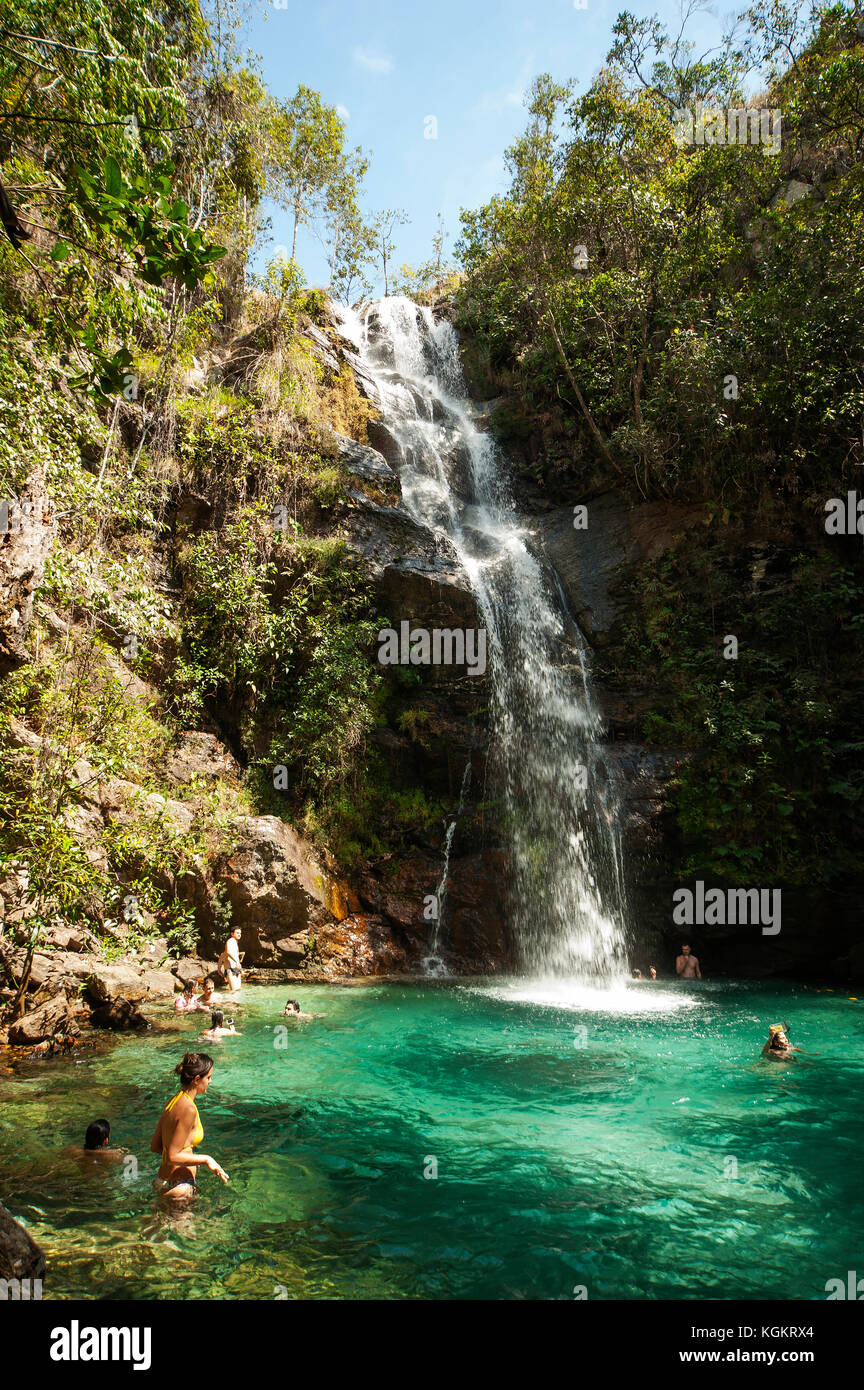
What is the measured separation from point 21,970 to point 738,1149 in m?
7.62

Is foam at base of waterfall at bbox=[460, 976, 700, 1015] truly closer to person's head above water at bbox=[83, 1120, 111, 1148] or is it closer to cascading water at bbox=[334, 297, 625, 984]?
cascading water at bbox=[334, 297, 625, 984]

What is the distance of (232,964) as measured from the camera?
10.9 metres

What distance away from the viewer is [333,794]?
1427 centimetres

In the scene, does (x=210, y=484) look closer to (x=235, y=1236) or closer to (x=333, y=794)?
(x=333, y=794)

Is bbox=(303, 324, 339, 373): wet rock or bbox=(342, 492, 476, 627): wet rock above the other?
bbox=(303, 324, 339, 373): wet rock

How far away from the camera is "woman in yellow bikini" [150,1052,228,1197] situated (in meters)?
4.78

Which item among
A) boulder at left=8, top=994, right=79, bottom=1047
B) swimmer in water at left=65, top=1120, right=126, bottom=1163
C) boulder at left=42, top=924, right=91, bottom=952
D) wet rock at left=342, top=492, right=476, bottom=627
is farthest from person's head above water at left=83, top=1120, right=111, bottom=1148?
wet rock at left=342, top=492, right=476, bottom=627

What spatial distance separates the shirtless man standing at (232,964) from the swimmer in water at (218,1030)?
2.08m

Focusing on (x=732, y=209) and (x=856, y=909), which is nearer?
(x=856, y=909)

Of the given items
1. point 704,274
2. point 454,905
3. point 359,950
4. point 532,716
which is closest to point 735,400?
point 704,274

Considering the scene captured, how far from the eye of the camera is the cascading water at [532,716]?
13367 mm

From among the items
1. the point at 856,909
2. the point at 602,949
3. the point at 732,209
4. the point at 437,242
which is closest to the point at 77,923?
the point at 602,949

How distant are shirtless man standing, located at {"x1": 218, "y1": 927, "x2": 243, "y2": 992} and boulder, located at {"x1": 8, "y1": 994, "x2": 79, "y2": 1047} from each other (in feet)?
9.36

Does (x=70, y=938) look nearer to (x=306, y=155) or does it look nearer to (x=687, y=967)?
(x=687, y=967)
